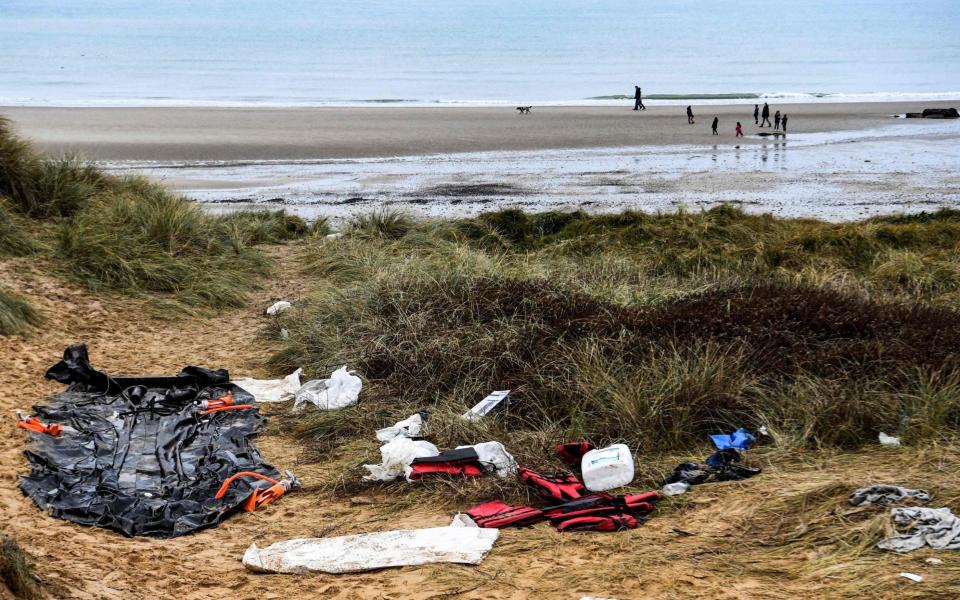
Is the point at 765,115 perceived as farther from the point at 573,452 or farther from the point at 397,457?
the point at 397,457

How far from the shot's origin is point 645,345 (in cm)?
721

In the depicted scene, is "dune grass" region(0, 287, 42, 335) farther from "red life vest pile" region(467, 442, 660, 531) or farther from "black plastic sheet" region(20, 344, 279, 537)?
"red life vest pile" region(467, 442, 660, 531)

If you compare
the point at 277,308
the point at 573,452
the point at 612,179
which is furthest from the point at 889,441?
the point at 612,179

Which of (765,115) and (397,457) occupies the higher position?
(765,115)

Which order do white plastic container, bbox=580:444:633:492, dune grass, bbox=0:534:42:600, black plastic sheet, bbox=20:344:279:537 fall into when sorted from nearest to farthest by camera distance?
dune grass, bbox=0:534:42:600, black plastic sheet, bbox=20:344:279:537, white plastic container, bbox=580:444:633:492

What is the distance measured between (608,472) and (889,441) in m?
1.75

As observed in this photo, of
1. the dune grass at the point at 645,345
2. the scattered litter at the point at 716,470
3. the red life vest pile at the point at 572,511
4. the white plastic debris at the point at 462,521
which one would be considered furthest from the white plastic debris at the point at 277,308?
the scattered litter at the point at 716,470

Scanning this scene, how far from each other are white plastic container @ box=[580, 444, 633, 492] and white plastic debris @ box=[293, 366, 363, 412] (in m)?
2.33

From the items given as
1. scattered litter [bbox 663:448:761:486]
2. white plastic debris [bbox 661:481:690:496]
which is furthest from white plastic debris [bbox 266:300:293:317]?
white plastic debris [bbox 661:481:690:496]

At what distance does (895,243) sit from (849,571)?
8.92m

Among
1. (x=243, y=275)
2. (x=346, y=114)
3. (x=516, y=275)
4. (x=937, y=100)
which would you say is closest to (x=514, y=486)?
(x=516, y=275)

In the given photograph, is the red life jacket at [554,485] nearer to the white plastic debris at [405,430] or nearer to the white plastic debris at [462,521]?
the white plastic debris at [462,521]

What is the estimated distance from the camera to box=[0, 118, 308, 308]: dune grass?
10133 mm

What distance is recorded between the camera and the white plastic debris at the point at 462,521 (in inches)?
205
